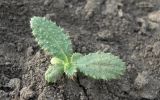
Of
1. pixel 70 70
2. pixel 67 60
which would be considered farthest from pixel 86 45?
pixel 70 70

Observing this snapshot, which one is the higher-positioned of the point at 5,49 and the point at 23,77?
the point at 5,49

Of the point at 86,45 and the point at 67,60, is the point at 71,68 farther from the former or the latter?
the point at 86,45

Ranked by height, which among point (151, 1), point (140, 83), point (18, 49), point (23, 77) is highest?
point (151, 1)

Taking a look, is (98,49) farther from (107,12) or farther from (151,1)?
(151,1)

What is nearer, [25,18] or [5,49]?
[5,49]

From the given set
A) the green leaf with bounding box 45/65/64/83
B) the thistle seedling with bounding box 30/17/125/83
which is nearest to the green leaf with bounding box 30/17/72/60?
the thistle seedling with bounding box 30/17/125/83

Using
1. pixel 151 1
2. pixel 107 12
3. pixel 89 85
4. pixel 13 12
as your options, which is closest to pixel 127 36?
pixel 107 12
